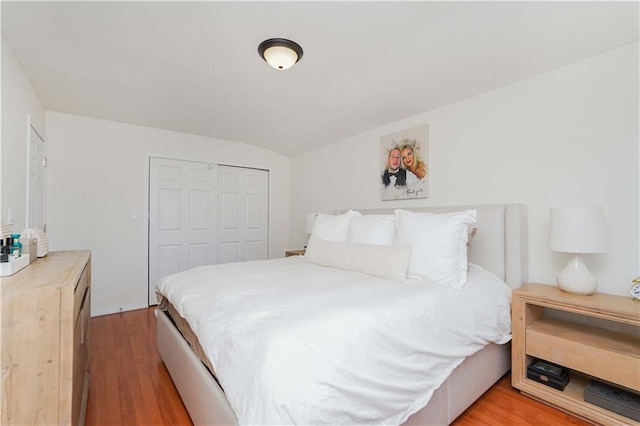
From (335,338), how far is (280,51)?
5.65 ft

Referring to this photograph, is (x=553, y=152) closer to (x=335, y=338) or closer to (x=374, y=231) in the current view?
(x=374, y=231)

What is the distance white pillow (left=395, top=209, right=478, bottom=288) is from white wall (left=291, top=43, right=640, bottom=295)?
64 centimetres

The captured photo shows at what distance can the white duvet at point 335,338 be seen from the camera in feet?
3.14

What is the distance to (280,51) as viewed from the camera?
6.14 ft

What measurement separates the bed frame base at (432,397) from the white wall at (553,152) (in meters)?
0.79

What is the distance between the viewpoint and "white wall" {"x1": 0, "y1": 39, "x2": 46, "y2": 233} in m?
1.85

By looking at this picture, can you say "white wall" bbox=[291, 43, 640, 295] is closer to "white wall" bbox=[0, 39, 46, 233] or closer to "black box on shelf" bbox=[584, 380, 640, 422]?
"black box on shelf" bbox=[584, 380, 640, 422]

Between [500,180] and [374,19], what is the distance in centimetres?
156

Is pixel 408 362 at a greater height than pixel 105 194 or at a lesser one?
lesser

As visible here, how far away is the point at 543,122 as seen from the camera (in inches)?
83.4

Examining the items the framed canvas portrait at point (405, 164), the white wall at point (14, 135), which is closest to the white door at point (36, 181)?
the white wall at point (14, 135)

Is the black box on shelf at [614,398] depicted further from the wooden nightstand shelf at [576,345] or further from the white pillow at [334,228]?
the white pillow at [334,228]

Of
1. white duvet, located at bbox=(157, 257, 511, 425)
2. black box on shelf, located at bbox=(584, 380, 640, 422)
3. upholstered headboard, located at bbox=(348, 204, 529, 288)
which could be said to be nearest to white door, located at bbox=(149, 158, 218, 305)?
white duvet, located at bbox=(157, 257, 511, 425)

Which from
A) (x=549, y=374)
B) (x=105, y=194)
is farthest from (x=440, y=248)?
(x=105, y=194)
